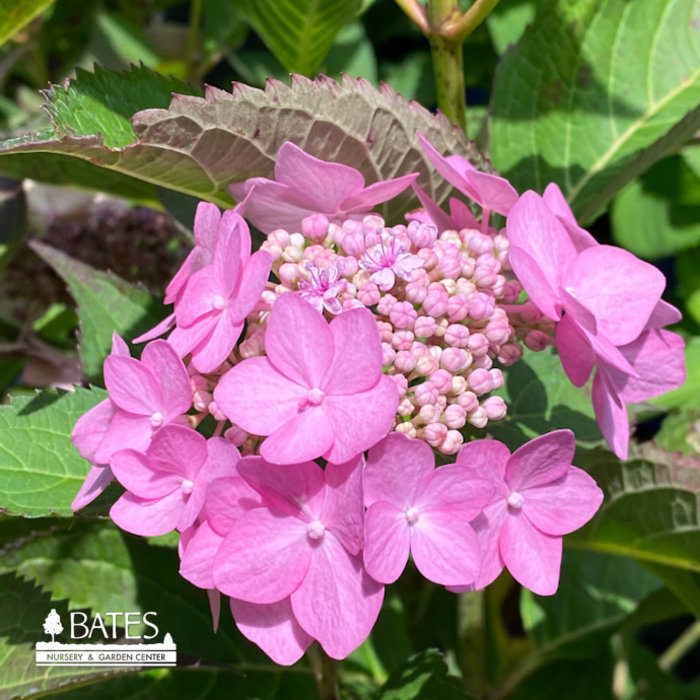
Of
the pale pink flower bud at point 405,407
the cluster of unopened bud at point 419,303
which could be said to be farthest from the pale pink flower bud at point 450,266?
the pale pink flower bud at point 405,407

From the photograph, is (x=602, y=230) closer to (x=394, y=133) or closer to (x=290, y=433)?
(x=394, y=133)

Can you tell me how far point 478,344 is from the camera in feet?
1.96

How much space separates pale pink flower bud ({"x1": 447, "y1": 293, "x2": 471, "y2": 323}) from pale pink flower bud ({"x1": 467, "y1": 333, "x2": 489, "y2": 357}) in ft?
0.05

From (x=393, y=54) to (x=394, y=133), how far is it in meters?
1.15

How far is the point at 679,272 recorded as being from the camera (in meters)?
1.31

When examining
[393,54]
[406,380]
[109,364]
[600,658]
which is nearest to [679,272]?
[600,658]

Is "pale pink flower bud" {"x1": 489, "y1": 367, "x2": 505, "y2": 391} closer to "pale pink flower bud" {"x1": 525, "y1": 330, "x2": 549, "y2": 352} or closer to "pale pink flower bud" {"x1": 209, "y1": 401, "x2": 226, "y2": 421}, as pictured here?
"pale pink flower bud" {"x1": 525, "y1": 330, "x2": 549, "y2": 352}

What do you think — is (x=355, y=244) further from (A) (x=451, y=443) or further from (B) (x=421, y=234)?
(A) (x=451, y=443)

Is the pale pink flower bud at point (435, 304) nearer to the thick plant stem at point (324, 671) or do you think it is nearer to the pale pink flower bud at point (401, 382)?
the pale pink flower bud at point (401, 382)

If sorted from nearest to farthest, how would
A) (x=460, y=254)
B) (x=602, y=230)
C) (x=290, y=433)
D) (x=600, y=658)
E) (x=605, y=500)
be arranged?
(x=290, y=433)
(x=460, y=254)
(x=605, y=500)
(x=600, y=658)
(x=602, y=230)

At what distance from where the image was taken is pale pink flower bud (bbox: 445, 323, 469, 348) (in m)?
0.60

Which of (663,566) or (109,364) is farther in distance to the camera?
(663,566)

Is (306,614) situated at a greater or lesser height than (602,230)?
lesser

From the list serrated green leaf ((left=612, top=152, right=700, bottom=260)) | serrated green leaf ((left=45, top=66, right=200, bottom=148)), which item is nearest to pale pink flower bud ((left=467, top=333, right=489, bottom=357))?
serrated green leaf ((left=45, top=66, right=200, bottom=148))
